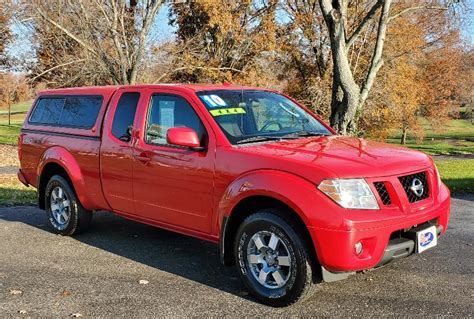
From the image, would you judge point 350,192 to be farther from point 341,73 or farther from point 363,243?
point 341,73

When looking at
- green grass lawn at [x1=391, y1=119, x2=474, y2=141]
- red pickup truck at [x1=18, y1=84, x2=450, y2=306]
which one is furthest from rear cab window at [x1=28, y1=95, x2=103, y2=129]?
green grass lawn at [x1=391, y1=119, x2=474, y2=141]

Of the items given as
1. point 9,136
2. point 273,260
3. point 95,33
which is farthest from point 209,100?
point 9,136

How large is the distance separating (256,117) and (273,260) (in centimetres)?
156

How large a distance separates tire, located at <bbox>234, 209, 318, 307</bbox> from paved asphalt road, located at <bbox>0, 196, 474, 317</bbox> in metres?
0.14

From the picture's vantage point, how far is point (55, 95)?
275 inches

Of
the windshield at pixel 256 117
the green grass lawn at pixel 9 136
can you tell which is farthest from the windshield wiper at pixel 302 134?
the green grass lawn at pixel 9 136

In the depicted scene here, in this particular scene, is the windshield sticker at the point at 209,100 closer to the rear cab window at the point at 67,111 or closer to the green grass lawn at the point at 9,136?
the rear cab window at the point at 67,111

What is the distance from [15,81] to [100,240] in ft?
52.1

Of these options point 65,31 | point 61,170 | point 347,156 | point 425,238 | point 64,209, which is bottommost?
point 64,209

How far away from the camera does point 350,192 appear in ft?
13.0

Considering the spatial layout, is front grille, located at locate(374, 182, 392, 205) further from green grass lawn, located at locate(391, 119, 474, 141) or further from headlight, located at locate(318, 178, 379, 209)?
green grass lawn, located at locate(391, 119, 474, 141)

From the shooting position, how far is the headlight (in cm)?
392

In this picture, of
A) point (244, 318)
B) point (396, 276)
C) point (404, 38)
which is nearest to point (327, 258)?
point (244, 318)

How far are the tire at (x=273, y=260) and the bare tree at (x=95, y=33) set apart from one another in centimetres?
1496
